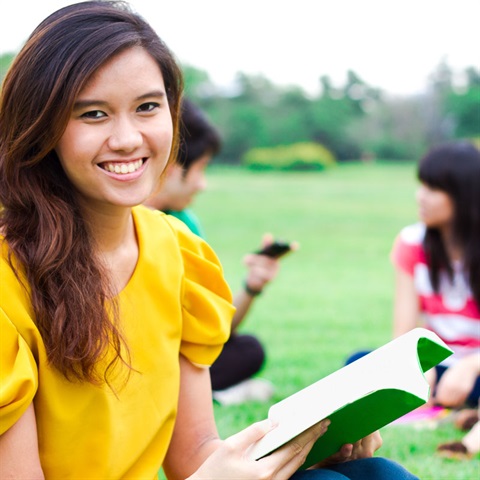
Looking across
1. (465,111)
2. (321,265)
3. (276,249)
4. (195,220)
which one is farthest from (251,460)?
(465,111)

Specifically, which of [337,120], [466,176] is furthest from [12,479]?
[337,120]

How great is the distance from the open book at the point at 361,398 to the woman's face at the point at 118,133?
50 cm

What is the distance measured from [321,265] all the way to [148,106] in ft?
25.2

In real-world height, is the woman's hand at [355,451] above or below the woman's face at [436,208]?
above

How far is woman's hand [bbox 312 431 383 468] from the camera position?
1.75 meters

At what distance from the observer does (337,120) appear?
2106 cm

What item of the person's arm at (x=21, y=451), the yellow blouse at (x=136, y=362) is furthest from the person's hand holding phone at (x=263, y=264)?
the person's arm at (x=21, y=451)

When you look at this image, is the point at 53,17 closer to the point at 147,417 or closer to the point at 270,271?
the point at 147,417

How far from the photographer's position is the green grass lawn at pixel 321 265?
11.1 ft

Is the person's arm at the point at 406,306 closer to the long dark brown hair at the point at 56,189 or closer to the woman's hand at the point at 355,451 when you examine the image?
the woman's hand at the point at 355,451

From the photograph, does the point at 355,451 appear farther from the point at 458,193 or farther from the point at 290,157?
the point at 290,157

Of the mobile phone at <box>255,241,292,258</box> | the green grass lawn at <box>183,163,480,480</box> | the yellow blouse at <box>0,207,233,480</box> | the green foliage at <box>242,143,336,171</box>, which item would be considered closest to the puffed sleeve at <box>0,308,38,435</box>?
the yellow blouse at <box>0,207,233,480</box>

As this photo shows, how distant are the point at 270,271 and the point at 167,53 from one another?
69.5 inches

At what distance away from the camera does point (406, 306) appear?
3.79m
